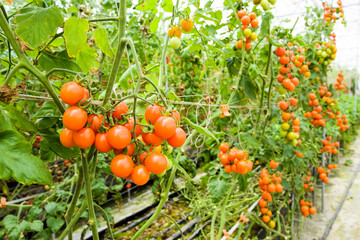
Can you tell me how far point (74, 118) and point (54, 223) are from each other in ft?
4.54

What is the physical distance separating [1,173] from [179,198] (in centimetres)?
219

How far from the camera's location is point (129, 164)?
0.48 meters

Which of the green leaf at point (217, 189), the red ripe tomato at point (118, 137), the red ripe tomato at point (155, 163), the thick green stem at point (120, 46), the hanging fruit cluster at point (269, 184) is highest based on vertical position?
the thick green stem at point (120, 46)

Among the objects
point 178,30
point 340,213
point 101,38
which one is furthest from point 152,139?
point 340,213

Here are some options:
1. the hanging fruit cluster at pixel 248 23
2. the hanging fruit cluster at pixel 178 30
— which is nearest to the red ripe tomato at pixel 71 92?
the hanging fruit cluster at pixel 178 30

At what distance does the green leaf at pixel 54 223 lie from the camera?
1.47m

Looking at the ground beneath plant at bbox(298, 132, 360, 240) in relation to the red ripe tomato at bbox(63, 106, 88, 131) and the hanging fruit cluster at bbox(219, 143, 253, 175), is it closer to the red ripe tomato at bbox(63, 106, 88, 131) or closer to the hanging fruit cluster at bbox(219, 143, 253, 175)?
the hanging fruit cluster at bbox(219, 143, 253, 175)

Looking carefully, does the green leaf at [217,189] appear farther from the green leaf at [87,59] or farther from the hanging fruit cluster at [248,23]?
the green leaf at [87,59]

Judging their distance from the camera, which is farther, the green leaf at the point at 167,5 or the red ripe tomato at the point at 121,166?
the green leaf at the point at 167,5

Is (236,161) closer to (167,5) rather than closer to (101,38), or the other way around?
(167,5)

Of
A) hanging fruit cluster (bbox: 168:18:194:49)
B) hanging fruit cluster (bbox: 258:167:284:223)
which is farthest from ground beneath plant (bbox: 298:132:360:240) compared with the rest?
hanging fruit cluster (bbox: 168:18:194:49)

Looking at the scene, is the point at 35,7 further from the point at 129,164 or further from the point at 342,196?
the point at 342,196

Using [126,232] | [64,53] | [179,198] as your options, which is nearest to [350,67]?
[179,198]

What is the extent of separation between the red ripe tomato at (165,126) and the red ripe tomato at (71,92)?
158mm
